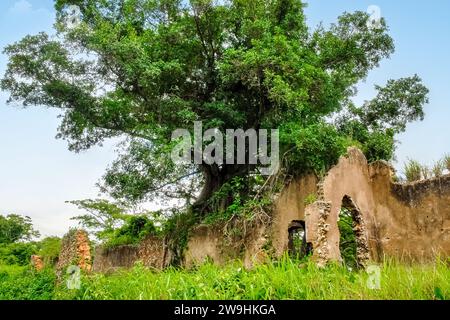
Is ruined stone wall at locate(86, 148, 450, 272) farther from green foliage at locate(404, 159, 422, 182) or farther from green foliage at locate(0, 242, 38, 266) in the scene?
green foliage at locate(0, 242, 38, 266)

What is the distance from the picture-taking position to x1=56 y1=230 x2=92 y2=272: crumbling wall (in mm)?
15250

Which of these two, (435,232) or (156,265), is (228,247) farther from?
(435,232)

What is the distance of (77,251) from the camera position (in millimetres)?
15531

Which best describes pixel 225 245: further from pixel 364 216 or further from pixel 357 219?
pixel 364 216

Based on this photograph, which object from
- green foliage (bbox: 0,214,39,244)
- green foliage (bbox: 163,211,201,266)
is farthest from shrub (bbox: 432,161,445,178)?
green foliage (bbox: 0,214,39,244)

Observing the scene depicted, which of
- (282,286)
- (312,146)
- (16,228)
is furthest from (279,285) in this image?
(16,228)

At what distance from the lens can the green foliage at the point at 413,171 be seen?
11.8 metres

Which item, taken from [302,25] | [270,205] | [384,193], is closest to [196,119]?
[270,205]

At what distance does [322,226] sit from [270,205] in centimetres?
212

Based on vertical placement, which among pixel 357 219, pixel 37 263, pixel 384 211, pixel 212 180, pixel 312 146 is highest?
pixel 312 146

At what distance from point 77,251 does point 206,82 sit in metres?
7.49

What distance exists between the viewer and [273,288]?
632 cm

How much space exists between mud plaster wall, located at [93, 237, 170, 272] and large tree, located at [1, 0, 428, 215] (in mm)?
1811

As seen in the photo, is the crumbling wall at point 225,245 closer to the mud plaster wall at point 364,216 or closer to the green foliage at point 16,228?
the mud plaster wall at point 364,216
